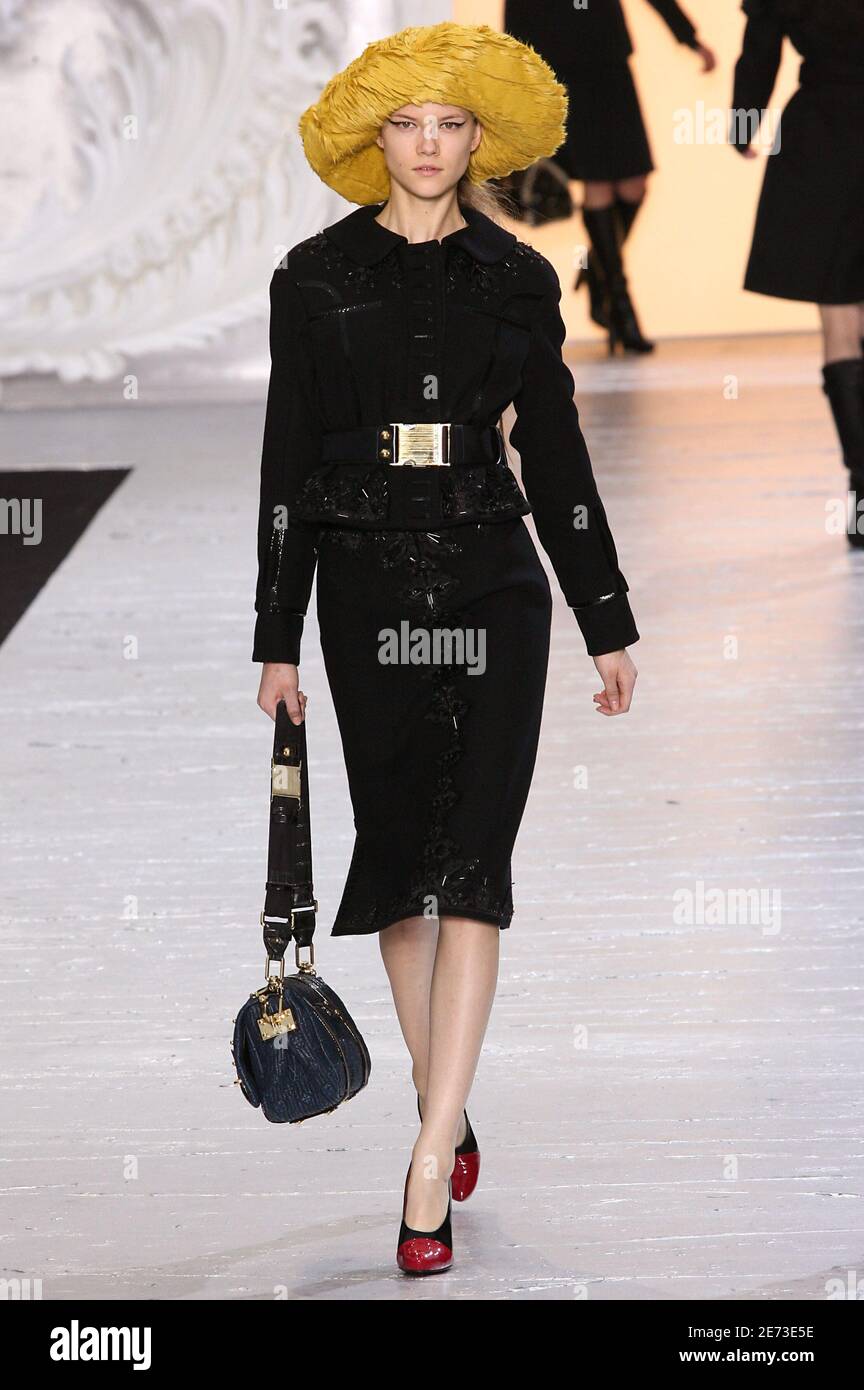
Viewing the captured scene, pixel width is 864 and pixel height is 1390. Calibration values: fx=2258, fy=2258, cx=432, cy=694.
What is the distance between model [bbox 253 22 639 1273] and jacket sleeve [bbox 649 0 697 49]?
7.73m

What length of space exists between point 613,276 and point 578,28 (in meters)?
1.03

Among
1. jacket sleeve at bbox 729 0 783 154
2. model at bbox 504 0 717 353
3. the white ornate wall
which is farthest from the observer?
model at bbox 504 0 717 353

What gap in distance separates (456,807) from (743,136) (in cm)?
355

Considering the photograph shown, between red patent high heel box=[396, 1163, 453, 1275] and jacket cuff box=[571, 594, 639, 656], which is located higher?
jacket cuff box=[571, 594, 639, 656]

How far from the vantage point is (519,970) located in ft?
9.73

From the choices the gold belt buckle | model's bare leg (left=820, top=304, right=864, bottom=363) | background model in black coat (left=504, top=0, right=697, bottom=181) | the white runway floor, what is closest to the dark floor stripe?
the white runway floor

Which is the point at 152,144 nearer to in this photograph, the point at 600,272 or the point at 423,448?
the point at 600,272

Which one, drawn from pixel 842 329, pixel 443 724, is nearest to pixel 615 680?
pixel 443 724

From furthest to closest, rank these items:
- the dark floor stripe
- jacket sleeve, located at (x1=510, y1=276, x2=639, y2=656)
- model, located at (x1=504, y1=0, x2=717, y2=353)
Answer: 1. model, located at (x1=504, y1=0, x2=717, y2=353)
2. the dark floor stripe
3. jacket sleeve, located at (x1=510, y1=276, x2=639, y2=656)

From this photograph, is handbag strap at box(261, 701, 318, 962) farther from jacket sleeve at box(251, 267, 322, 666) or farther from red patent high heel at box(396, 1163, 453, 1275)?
red patent high heel at box(396, 1163, 453, 1275)

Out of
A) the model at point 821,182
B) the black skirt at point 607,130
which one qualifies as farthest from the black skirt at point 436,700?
the black skirt at point 607,130

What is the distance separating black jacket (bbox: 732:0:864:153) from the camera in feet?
16.8

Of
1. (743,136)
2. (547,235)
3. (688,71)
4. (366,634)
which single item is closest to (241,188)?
(547,235)

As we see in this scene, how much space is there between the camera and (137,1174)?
2.36 metres
